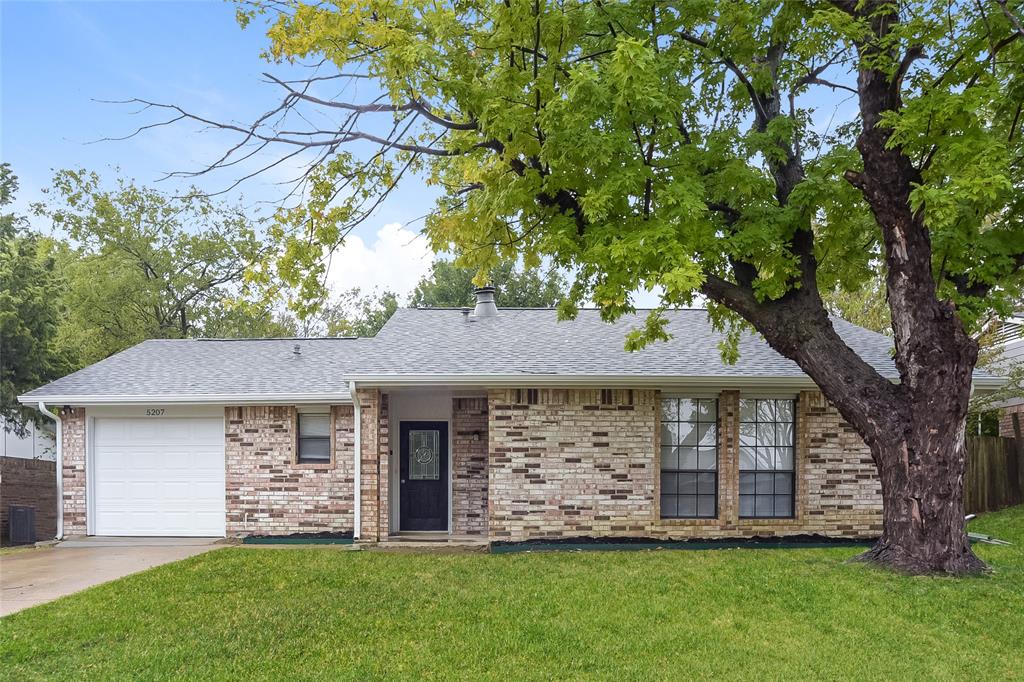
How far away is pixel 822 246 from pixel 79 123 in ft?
32.2

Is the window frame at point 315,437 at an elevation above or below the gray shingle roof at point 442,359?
below

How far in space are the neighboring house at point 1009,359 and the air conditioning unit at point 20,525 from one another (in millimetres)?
20645

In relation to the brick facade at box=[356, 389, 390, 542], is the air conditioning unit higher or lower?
lower

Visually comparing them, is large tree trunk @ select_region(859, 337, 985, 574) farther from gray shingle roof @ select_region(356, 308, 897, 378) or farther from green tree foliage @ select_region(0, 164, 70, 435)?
green tree foliage @ select_region(0, 164, 70, 435)

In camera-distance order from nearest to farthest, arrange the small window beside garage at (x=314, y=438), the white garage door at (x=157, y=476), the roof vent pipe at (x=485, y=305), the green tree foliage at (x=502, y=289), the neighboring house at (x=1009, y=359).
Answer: the small window beside garage at (x=314, y=438), the white garage door at (x=157, y=476), the roof vent pipe at (x=485, y=305), the neighboring house at (x=1009, y=359), the green tree foliage at (x=502, y=289)

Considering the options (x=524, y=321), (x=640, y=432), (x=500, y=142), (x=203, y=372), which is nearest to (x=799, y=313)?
(x=640, y=432)

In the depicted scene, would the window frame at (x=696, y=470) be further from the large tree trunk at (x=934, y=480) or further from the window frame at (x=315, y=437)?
the window frame at (x=315, y=437)

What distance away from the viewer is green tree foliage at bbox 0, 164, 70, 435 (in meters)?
17.5

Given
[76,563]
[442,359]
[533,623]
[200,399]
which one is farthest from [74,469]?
[533,623]

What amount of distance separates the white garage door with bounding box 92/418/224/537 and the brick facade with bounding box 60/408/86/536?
0.20m

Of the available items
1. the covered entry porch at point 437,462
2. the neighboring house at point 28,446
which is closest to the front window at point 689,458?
the covered entry porch at point 437,462

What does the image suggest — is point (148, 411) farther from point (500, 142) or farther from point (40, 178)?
point (40, 178)

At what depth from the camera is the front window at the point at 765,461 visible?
1106 centimetres

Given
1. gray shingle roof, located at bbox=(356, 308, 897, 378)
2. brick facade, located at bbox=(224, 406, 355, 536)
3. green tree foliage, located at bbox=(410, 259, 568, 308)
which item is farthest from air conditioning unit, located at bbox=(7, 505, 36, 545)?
green tree foliage, located at bbox=(410, 259, 568, 308)
